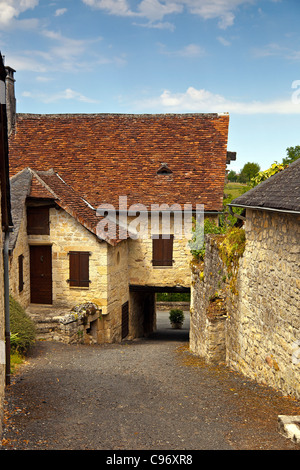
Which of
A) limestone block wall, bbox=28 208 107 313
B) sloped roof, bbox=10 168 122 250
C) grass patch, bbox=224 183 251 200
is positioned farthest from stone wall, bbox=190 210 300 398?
grass patch, bbox=224 183 251 200

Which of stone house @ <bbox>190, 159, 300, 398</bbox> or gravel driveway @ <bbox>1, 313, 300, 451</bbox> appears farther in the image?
stone house @ <bbox>190, 159, 300, 398</bbox>

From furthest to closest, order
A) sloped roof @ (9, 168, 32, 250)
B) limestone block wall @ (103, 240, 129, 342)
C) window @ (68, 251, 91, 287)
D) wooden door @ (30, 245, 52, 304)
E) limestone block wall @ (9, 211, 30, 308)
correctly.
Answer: wooden door @ (30, 245, 52, 304) < limestone block wall @ (103, 240, 129, 342) < window @ (68, 251, 91, 287) < sloped roof @ (9, 168, 32, 250) < limestone block wall @ (9, 211, 30, 308)

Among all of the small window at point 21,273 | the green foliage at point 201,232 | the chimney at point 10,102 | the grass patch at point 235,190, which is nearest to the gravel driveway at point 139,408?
the green foliage at point 201,232

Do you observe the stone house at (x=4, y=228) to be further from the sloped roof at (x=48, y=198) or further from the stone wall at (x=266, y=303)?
the sloped roof at (x=48, y=198)

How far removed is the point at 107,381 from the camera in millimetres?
9008

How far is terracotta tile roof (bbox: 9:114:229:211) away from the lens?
18203 millimetres

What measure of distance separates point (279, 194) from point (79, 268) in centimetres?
1059

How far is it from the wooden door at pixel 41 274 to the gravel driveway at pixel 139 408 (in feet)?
21.1

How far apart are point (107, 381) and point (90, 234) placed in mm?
7972

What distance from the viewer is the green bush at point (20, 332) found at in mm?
11047

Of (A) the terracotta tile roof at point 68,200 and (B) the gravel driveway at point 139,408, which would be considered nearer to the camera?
(B) the gravel driveway at point 139,408

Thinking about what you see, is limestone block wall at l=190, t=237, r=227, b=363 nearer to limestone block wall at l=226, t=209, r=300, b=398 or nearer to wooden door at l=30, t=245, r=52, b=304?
limestone block wall at l=226, t=209, r=300, b=398

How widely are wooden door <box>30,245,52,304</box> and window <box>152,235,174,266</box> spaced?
13.4 feet
